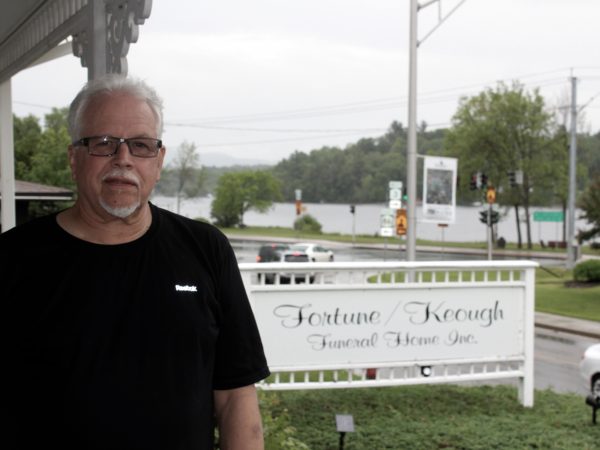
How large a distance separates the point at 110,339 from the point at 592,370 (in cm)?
951

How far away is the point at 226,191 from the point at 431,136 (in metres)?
38.0

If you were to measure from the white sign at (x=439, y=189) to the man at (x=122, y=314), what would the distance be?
18519mm

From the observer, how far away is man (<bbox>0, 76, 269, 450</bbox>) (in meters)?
1.97

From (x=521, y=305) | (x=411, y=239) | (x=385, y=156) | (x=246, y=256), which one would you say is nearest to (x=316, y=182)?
(x=385, y=156)

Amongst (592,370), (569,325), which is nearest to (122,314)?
(592,370)

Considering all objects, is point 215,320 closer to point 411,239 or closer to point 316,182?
point 411,239

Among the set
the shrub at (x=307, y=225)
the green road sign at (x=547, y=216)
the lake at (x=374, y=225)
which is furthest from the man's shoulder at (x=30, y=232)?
the shrub at (x=307, y=225)

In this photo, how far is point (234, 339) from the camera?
7.09 feet

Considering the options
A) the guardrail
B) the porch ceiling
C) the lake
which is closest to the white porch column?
the porch ceiling

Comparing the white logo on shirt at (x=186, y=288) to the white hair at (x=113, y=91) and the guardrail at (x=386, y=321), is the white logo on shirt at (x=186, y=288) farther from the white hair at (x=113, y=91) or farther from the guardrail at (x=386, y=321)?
the guardrail at (x=386, y=321)

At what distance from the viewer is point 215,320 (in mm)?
2139

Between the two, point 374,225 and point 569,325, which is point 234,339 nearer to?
point 569,325

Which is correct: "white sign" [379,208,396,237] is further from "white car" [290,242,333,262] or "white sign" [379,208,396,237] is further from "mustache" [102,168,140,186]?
"mustache" [102,168,140,186]

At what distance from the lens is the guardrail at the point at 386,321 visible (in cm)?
754
